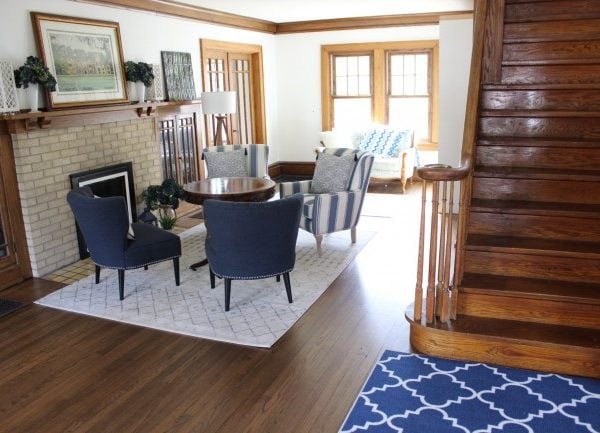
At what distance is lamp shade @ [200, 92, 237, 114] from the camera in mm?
6727

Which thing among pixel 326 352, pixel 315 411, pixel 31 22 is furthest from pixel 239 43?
pixel 315 411

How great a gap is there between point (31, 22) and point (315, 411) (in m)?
4.11

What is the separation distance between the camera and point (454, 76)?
6508 millimetres

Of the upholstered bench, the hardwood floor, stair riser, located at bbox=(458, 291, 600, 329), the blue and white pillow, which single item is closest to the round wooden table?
the hardwood floor

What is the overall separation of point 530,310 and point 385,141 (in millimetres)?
5559

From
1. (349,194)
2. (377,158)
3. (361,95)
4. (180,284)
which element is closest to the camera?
(180,284)

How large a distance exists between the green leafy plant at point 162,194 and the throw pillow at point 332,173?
1.46 meters

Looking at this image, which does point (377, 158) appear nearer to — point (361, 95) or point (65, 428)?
point (361, 95)

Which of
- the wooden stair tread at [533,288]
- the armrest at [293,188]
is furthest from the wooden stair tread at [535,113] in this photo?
the armrest at [293,188]

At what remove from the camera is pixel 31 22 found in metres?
4.86

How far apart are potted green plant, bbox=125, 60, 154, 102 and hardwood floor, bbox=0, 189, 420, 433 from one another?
99.6 inches

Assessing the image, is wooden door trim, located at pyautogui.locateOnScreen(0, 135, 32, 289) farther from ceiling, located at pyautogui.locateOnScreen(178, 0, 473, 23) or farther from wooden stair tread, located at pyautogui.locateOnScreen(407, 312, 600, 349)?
wooden stair tread, located at pyautogui.locateOnScreen(407, 312, 600, 349)

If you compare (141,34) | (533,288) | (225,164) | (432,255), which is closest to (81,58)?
(141,34)

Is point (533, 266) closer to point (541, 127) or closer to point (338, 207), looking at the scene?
point (541, 127)
